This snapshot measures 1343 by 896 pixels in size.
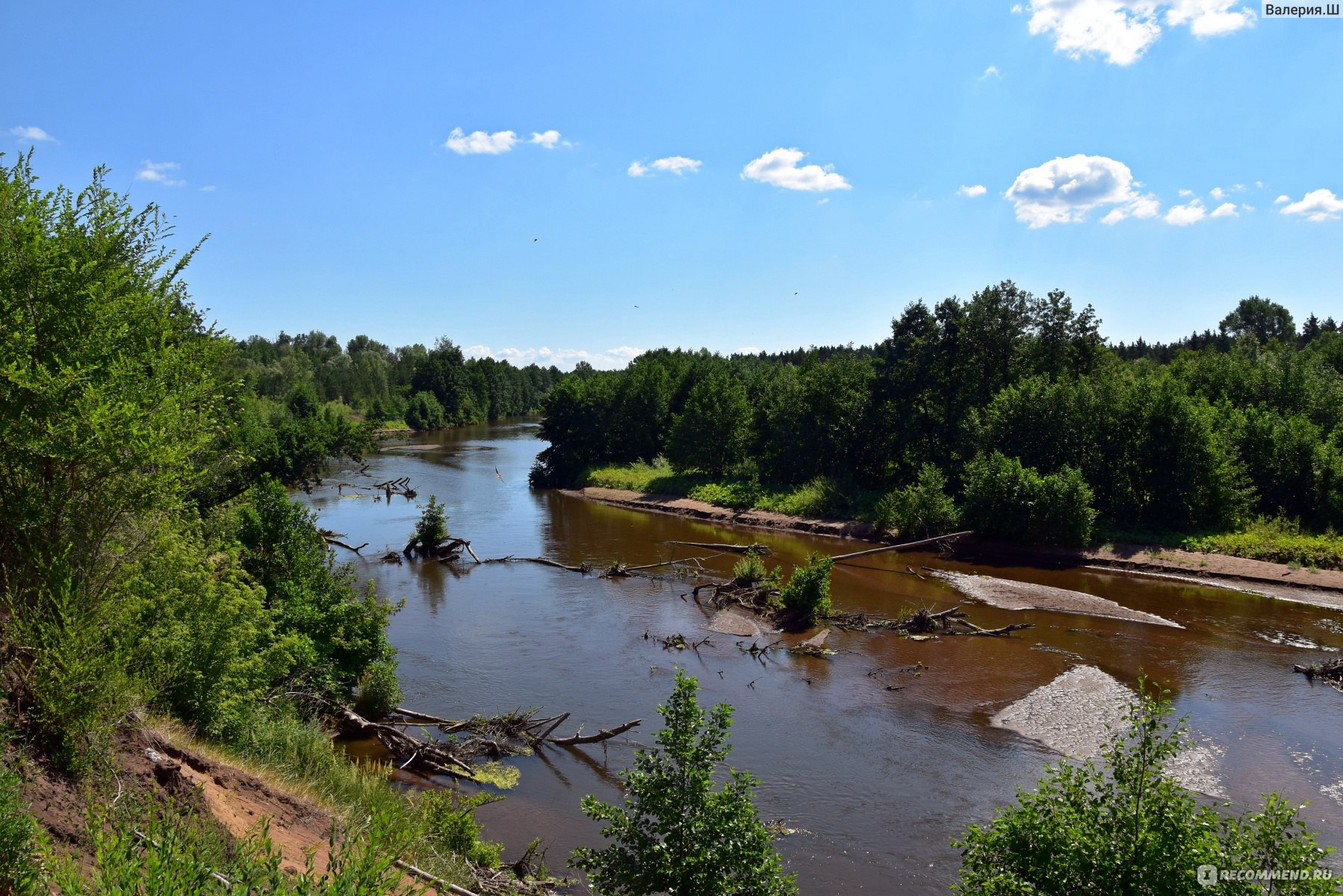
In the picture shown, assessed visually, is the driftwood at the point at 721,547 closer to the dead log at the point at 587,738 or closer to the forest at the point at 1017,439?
the forest at the point at 1017,439

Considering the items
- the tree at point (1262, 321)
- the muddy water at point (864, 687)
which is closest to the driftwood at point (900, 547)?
the muddy water at point (864, 687)

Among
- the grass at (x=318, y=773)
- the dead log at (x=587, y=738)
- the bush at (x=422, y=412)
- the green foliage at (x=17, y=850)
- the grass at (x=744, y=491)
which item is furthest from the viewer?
the bush at (x=422, y=412)

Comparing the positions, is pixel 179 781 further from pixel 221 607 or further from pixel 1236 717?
pixel 1236 717

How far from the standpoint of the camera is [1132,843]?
7586mm

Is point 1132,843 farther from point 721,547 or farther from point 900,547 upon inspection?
point 721,547

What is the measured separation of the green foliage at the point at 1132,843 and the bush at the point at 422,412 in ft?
420

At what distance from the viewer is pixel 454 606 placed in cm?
3177

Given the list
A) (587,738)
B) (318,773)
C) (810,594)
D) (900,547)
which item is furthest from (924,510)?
(318,773)

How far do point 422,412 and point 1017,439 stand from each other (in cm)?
10351

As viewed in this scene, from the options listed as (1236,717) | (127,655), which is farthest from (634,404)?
(127,655)

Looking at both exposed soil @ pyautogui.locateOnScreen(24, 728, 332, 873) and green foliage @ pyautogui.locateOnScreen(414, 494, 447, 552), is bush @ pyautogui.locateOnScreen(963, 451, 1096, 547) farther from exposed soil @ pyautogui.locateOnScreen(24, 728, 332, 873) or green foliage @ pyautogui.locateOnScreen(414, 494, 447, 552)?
exposed soil @ pyautogui.locateOnScreen(24, 728, 332, 873)

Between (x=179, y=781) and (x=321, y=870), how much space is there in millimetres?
2287

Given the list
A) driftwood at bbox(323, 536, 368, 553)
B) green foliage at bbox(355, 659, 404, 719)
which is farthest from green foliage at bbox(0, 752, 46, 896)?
driftwood at bbox(323, 536, 368, 553)

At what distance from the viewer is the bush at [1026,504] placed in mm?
39406
